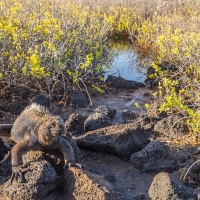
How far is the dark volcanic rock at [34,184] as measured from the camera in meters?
3.10

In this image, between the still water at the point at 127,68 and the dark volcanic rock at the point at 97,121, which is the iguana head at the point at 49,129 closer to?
the dark volcanic rock at the point at 97,121

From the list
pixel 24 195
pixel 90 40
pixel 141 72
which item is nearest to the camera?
pixel 24 195

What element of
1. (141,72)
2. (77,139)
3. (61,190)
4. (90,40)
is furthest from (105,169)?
(141,72)

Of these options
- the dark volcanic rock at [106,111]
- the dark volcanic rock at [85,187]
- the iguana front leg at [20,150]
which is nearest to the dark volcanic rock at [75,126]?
the dark volcanic rock at [106,111]

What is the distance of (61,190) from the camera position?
338 centimetres

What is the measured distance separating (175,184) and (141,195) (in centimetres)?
37

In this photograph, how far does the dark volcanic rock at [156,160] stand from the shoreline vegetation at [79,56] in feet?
1.79

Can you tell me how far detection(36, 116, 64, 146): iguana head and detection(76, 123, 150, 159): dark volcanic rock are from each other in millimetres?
1033

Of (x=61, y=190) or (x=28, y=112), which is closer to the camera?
(x=61, y=190)

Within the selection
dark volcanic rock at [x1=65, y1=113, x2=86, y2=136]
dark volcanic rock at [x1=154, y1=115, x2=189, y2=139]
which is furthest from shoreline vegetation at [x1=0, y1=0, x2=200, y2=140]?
dark volcanic rock at [x1=65, y1=113, x2=86, y2=136]

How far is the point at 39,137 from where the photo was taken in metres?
3.42

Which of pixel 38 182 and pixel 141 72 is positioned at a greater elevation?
pixel 38 182

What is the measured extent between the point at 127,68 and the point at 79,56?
360 cm

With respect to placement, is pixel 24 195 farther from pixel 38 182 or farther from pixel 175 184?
pixel 175 184
